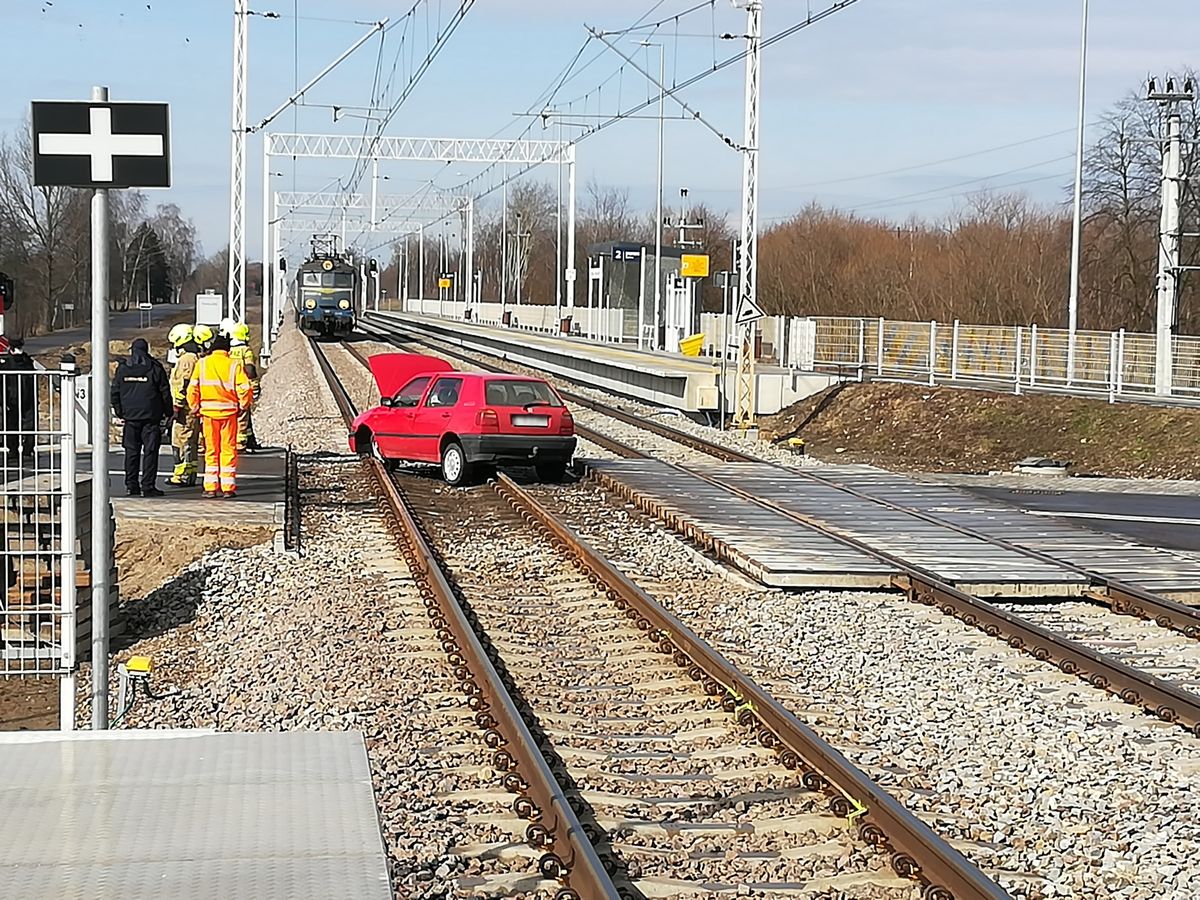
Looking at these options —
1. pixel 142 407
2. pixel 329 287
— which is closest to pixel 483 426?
pixel 142 407

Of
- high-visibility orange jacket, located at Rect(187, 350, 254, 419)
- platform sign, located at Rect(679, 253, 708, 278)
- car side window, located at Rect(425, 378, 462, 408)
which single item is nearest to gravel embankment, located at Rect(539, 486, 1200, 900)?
high-visibility orange jacket, located at Rect(187, 350, 254, 419)

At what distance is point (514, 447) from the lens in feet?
Result: 66.2

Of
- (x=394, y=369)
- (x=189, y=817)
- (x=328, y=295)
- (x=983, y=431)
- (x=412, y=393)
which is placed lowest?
(x=983, y=431)

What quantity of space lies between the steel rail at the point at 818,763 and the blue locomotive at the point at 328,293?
56054 mm

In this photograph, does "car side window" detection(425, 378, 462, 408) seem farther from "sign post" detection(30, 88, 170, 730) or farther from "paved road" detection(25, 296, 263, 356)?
"paved road" detection(25, 296, 263, 356)

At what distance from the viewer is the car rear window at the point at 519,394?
2038 centimetres

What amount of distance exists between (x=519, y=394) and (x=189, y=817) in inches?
634

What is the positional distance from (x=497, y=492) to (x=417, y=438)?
1571 mm

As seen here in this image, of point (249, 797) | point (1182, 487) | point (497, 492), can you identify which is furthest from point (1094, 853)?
point (1182, 487)

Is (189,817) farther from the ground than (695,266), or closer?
closer

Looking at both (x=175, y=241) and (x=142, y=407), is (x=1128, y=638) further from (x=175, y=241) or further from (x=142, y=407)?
(x=175, y=241)

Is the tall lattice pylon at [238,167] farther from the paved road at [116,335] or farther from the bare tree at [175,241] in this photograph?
the bare tree at [175,241]

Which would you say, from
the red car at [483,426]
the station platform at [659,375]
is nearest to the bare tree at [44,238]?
the station platform at [659,375]

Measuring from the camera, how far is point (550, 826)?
6879mm
